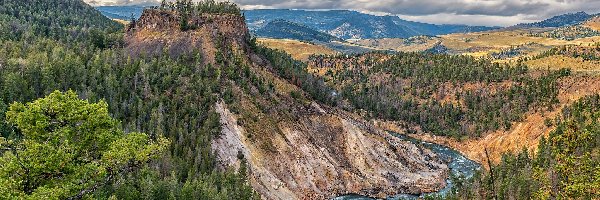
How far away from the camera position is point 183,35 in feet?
542

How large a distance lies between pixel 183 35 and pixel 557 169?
483 ft

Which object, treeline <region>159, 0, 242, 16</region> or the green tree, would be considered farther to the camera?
treeline <region>159, 0, 242, 16</region>

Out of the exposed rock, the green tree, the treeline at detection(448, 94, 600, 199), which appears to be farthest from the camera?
the exposed rock

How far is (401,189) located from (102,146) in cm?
10882

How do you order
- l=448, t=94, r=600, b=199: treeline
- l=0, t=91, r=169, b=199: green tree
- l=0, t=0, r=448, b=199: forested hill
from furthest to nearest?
l=0, t=0, r=448, b=199: forested hill < l=0, t=91, r=169, b=199: green tree < l=448, t=94, r=600, b=199: treeline

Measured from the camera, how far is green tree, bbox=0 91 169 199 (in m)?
30.9

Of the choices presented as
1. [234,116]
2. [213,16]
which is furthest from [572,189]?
[213,16]

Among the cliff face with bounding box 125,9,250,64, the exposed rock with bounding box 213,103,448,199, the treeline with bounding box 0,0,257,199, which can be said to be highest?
the cliff face with bounding box 125,9,250,64

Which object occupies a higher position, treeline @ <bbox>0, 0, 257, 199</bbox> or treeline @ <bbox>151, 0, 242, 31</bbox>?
treeline @ <bbox>151, 0, 242, 31</bbox>

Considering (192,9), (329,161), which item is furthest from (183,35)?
(329,161)

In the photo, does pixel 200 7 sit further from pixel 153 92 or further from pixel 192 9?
pixel 153 92

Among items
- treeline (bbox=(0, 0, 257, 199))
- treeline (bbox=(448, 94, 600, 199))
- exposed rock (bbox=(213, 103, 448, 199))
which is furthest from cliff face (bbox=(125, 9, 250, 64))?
treeline (bbox=(448, 94, 600, 199))

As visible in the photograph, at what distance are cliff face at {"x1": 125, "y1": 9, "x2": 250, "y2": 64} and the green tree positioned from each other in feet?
400

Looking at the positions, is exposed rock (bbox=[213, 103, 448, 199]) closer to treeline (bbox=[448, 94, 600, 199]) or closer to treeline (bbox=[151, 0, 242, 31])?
treeline (bbox=[448, 94, 600, 199])
